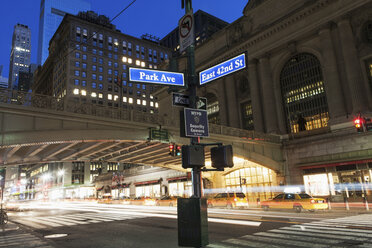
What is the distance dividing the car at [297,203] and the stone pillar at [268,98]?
1710 cm

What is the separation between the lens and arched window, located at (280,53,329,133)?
3847 cm

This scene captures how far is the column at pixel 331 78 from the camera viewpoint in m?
34.8

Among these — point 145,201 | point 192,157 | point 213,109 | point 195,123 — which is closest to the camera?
point 192,157

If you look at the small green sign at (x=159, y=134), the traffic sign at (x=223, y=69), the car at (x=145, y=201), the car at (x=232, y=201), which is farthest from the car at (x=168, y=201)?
the traffic sign at (x=223, y=69)

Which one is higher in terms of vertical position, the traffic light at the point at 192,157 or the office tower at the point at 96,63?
the office tower at the point at 96,63

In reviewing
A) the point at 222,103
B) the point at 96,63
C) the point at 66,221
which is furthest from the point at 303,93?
the point at 96,63

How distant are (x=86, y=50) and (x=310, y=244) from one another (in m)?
103

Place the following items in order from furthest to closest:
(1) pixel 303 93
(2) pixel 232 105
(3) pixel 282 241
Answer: (2) pixel 232 105, (1) pixel 303 93, (3) pixel 282 241

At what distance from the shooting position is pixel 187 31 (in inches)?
332

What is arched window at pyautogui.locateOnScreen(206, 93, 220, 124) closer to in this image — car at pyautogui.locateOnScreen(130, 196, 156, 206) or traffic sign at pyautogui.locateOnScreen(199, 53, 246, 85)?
car at pyautogui.locateOnScreen(130, 196, 156, 206)

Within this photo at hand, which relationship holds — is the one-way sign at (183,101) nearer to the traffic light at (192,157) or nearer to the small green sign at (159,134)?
the traffic light at (192,157)

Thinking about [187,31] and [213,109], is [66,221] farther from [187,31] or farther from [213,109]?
[213,109]

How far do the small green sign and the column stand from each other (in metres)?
20.9

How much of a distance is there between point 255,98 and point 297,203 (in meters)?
23.6
